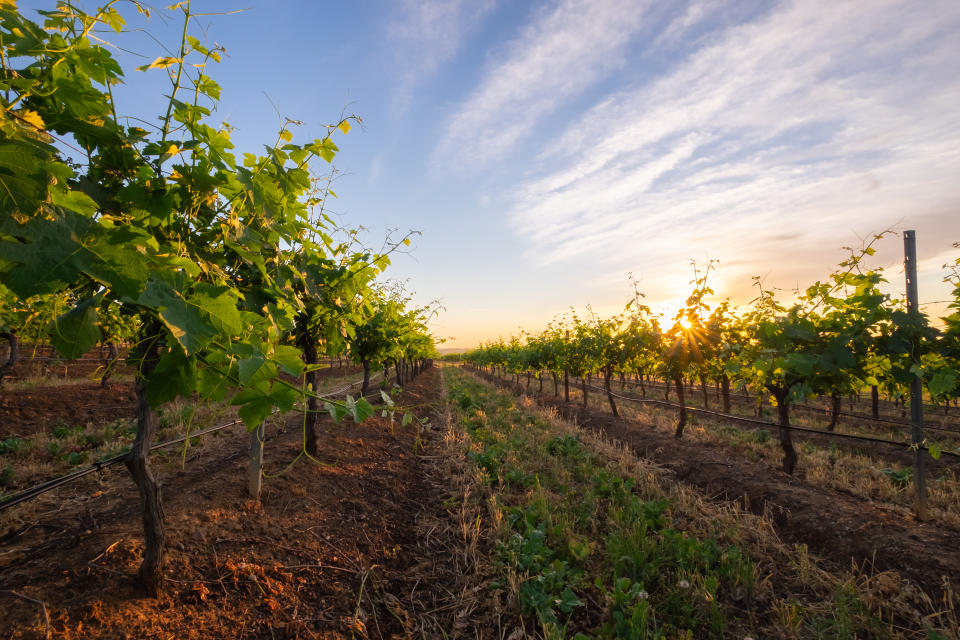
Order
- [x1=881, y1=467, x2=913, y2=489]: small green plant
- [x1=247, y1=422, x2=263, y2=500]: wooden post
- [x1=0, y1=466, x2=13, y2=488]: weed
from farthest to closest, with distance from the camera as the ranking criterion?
[x1=881, y1=467, x2=913, y2=489]: small green plant → [x1=0, y1=466, x2=13, y2=488]: weed → [x1=247, y1=422, x2=263, y2=500]: wooden post

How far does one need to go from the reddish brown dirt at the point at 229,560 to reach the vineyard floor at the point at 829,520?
484 centimetres

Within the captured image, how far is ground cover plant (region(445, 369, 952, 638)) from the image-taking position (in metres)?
3.37

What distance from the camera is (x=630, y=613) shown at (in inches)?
132

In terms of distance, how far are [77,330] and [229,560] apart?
2714 millimetres

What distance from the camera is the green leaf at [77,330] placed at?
4.49 ft

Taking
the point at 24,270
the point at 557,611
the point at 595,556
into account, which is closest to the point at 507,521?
the point at 595,556

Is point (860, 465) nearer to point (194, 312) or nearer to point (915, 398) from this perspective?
point (915, 398)

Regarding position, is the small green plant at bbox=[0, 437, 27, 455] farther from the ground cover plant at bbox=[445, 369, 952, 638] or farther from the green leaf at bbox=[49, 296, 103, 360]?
the green leaf at bbox=[49, 296, 103, 360]

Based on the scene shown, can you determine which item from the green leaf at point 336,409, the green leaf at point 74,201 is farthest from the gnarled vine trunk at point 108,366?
the green leaf at point 336,409

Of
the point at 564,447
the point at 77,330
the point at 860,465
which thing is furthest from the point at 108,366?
the point at 860,465

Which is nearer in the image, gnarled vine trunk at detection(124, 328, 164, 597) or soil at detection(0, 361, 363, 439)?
gnarled vine trunk at detection(124, 328, 164, 597)

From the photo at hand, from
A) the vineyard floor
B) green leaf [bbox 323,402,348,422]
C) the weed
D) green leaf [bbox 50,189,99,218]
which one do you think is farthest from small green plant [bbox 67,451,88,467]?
the vineyard floor

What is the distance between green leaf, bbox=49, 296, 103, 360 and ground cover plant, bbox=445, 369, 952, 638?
343cm

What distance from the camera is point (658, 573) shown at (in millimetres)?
3969
